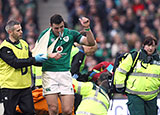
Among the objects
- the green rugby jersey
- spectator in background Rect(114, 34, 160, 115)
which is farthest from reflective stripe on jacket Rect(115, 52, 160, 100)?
the green rugby jersey

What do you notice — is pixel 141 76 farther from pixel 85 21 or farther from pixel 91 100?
pixel 85 21

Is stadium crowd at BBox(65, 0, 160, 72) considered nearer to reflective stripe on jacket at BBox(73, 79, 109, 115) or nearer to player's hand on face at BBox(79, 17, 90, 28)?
reflective stripe on jacket at BBox(73, 79, 109, 115)

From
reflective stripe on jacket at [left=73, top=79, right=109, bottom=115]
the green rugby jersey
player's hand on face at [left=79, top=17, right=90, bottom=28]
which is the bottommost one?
reflective stripe on jacket at [left=73, top=79, right=109, bottom=115]

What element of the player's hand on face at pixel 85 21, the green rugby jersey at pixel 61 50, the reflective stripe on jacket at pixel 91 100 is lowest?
the reflective stripe on jacket at pixel 91 100

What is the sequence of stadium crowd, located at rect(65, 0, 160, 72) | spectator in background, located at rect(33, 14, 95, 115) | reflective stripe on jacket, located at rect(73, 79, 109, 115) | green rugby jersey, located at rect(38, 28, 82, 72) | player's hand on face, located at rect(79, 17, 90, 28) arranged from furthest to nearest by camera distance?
stadium crowd, located at rect(65, 0, 160, 72)
green rugby jersey, located at rect(38, 28, 82, 72)
spectator in background, located at rect(33, 14, 95, 115)
player's hand on face, located at rect(79, 17, 90, 28)
reflective stripe on jacket, located at rect(73, 79, 109, 115)

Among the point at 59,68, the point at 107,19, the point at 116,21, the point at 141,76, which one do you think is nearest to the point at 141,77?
the point at 141,76

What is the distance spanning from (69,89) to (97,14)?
8276mm

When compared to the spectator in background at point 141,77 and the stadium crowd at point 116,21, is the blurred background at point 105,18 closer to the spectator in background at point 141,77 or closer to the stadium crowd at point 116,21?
the stadium crowd at point 116,21

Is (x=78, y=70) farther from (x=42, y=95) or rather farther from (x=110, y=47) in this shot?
(x=110, y=47)

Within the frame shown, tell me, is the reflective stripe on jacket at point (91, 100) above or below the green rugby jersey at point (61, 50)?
below

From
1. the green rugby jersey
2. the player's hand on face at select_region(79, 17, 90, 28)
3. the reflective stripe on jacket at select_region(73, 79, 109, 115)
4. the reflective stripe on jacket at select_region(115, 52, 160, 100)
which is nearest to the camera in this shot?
the reflective stripe on jacket at select_region(73, 79, 109, 115)

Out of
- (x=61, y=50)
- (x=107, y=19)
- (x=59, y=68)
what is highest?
(x=107, y=19)

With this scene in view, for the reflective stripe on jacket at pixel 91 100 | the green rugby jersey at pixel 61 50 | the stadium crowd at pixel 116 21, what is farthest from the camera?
the stadium crowd at pixel 116 21

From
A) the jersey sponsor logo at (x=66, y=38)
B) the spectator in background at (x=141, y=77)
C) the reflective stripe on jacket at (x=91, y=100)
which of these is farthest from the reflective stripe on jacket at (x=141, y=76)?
the jersey sponsor logo at (x=66, y=38)
